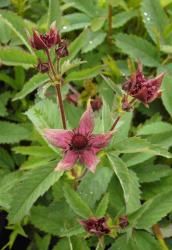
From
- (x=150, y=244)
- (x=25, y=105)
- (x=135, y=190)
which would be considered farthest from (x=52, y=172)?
(x=25, y=105)

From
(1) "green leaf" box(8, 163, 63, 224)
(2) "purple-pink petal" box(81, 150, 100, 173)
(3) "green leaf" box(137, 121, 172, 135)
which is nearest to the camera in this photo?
(2) "purple-pink petal" box(81, 150, 100, 173)

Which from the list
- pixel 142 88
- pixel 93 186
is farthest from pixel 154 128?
pixel 142 88

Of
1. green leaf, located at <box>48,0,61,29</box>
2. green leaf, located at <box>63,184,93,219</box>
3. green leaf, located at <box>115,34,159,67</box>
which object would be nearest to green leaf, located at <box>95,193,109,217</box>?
green leaf, located at <box>63,184,93,219</box>

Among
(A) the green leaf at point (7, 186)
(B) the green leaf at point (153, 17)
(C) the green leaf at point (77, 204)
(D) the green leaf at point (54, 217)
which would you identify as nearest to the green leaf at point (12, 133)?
(A) the green leaf at point (7, 186)

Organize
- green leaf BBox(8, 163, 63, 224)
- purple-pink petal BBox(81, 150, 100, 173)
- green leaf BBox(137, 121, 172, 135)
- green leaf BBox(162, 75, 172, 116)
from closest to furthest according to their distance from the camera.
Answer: purple-pink petal BBox(81, 150, 100, 173)
green leaf BBox(8, 163, 63, 224)
green leaf BBox(137, 121, 172, 135)
green leaf BBox(162, 75, 172, 116)

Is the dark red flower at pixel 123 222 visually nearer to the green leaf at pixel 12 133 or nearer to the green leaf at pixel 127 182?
the green leaf at pixel 127 182

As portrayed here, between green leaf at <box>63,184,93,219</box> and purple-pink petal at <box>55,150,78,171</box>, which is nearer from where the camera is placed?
purple-pink petal at <box>55,150,78,171</box>

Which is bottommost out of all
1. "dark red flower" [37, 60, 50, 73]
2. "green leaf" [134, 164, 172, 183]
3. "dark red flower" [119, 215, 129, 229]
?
"green leaf" [134, 164, 172, 183]

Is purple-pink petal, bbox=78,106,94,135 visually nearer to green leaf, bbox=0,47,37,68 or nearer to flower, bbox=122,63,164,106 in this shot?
flower, bbox=122,63,164,106
